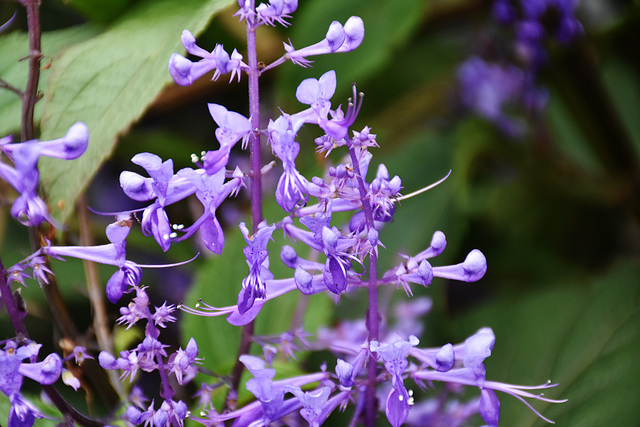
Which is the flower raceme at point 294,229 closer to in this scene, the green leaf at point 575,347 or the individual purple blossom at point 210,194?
the individual purple blossom at point 210,194

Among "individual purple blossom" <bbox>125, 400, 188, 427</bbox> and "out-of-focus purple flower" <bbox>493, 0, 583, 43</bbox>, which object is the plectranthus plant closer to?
"individual purple blossom" <bbox>125, 400, 188, 427</bbox>

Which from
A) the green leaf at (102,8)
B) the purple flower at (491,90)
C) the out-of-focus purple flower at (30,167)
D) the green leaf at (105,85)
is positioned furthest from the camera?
the purple flower at (491,90)

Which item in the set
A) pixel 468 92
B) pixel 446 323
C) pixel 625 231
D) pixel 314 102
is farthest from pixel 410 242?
pixel 314 102

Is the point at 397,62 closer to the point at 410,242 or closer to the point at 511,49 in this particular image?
the point at 511,49

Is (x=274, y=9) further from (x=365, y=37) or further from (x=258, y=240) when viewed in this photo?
(x=365, y=37)

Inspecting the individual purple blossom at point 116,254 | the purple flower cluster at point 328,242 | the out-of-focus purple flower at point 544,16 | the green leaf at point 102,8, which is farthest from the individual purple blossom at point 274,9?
the out-of-focus purple flower at point 544,16

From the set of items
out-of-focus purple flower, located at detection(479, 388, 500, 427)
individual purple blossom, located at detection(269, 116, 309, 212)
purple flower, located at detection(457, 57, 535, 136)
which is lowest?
purple flower, located at detection(457, 57, 535, 136)

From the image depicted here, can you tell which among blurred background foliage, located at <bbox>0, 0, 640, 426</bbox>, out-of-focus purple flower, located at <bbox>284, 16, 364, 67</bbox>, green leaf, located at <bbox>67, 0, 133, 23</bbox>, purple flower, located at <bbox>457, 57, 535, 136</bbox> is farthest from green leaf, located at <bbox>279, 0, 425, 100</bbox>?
out-of-focus purple flower, located at <bbox>284, 16, 364, 67</bbox>

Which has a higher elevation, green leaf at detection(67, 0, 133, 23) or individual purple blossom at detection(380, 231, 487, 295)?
green leaf at detection(67, 0, 133, 23)
